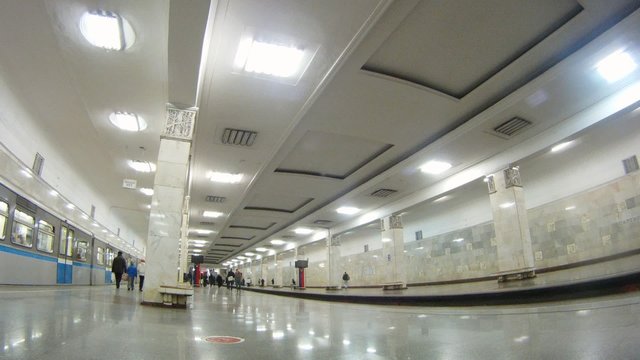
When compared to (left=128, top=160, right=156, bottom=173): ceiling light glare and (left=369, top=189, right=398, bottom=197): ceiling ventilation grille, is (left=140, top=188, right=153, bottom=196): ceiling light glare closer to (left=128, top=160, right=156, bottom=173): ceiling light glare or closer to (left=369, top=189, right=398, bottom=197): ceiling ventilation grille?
(left=128, top=160, right=156, bottom=173): ceiling light glare

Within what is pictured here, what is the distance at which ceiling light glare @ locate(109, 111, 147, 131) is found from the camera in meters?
8.89

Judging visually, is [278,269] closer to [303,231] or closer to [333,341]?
[303,231]

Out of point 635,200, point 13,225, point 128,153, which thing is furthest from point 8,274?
point 635,200

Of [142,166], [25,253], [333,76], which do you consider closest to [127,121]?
[142,166]

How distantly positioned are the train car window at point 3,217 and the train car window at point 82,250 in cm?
686

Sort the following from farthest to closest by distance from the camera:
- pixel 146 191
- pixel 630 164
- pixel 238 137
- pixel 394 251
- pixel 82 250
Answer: pixel 146 191
pixel 82 250
pixel 394 251
pixel 238 137
pixel 630 164

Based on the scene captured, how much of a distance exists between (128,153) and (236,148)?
418cm

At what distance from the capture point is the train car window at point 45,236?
11.0 m

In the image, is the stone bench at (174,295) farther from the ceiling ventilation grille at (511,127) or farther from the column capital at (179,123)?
the ceiling ventilation grille at (511,127)

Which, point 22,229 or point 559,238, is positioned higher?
point 22,229

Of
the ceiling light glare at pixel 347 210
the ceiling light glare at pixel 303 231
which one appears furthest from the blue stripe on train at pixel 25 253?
the ceiling light glare at pixel 303 231

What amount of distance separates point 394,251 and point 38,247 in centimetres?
1283

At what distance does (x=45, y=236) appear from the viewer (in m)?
11.5

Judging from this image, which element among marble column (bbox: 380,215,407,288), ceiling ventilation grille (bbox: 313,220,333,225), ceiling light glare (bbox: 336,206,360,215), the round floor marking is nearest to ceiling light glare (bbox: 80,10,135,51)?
the round floor marking
